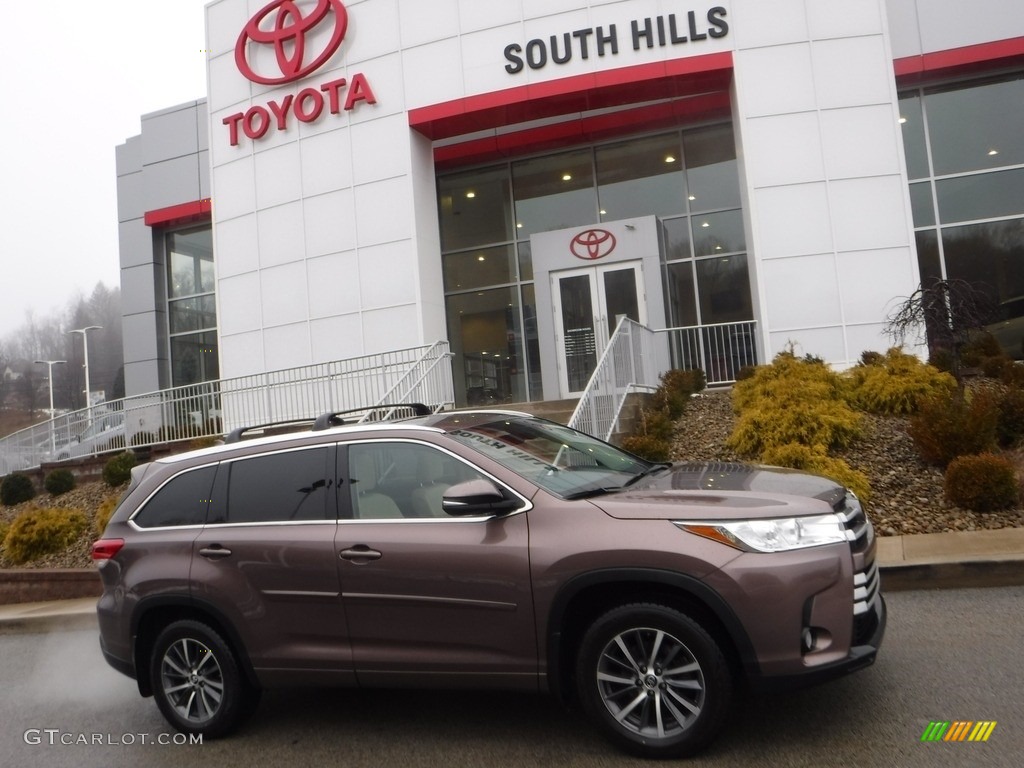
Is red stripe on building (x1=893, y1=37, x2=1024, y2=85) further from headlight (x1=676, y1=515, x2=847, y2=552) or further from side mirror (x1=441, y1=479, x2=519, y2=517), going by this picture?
side mirror (x1=441, y1=479, x2=519, y2=517)

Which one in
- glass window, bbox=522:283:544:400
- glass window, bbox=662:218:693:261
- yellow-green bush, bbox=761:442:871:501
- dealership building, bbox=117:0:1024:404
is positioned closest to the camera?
yellow-green bush, bbox=761:442:871:501

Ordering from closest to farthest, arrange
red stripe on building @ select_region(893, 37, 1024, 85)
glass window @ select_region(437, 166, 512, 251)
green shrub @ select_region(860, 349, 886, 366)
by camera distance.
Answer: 1. green shrub @ select_region(860, 349, 886, 366)
2. red stripe on building @ select_region(893, 37, 1024, 85)
3. glass window @ select_region(437, 166, 512, 251)

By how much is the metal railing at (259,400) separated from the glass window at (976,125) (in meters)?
11.1

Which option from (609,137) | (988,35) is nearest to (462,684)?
(609,137)

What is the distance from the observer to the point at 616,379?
11164 mm

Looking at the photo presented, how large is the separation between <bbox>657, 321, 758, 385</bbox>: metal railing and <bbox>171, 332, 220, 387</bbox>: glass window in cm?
1354

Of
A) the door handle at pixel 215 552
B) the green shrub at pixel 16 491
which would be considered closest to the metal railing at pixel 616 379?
the door handle at pixel 215 552

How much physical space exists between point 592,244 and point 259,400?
7.47 meters

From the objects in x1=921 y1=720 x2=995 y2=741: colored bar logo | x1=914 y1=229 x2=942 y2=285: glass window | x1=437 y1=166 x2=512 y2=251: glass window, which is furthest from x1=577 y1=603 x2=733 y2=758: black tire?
x1=437 y1=166 x2=512 y2=251: glass window

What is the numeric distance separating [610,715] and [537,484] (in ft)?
3.71

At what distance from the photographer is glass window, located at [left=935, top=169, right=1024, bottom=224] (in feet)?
53.9

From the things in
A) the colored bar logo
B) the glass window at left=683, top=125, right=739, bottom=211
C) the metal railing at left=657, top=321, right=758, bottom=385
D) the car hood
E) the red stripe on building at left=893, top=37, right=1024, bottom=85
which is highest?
the red stripe on building at left=893, top=37, right=1024, bottom=85

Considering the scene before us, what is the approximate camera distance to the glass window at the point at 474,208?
18.8 metres

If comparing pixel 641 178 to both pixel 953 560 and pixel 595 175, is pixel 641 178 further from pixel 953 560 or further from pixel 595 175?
pixel 953 560
